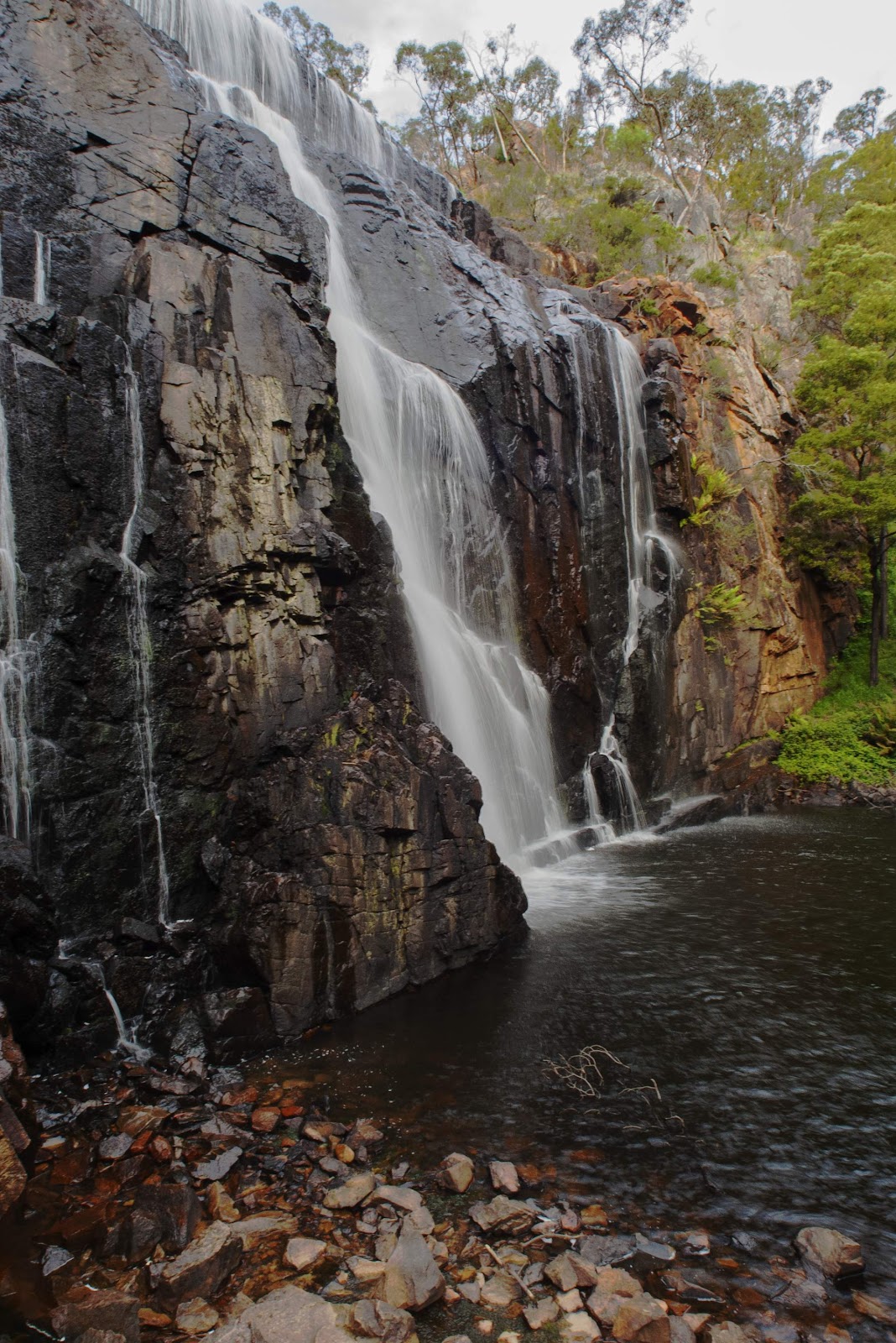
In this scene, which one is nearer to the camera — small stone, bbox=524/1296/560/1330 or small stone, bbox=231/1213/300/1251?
small stone, bbox=524/1296/560/1330

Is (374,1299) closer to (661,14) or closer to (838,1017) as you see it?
(838,1017)

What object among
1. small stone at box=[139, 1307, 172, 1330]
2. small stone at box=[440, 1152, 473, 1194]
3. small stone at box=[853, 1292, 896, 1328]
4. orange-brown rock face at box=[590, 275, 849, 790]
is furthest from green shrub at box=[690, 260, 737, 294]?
small stone at box=[139, 1307, 172, 1330]

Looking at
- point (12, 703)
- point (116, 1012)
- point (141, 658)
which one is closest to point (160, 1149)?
point (116, 1012)

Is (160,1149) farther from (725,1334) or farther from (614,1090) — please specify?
(725,1334)

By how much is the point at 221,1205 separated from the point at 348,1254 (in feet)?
3.08

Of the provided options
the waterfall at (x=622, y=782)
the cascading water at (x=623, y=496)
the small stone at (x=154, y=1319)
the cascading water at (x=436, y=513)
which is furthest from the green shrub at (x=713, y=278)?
the small stone at (x=154, y=1319)

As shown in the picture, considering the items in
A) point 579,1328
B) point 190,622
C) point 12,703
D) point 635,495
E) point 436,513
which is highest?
point 635,495

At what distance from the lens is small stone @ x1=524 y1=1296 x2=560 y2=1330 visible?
12.8ft

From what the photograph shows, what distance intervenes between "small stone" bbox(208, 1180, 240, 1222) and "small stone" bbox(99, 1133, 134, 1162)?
2.58ft

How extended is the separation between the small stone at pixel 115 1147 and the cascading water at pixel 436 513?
7.14 metres

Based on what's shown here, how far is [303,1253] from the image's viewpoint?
14.1 ft

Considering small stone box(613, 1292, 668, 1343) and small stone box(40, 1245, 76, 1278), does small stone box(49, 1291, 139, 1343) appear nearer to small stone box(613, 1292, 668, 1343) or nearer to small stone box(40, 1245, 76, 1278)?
small stone box(40, 1245, 76, 1278)

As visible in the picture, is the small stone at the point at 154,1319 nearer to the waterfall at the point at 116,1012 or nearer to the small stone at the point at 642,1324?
the small stone at the point at 642,1324

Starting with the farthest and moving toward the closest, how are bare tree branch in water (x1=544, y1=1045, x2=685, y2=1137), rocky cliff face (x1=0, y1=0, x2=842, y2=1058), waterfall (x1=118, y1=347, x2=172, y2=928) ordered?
waterfall (x1=118, y1=347, x2=172, y2=928), rocky cliff face (x1=0, y1=0, x2=842, y2=1058), bare tree branch in water (x1=544, y1=1045, x2=685, y2=1137)
